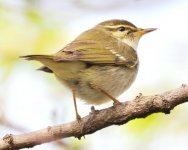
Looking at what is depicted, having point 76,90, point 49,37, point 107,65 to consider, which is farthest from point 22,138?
point 49,37

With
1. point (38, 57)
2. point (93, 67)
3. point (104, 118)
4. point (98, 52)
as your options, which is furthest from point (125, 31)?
point (104, 118)

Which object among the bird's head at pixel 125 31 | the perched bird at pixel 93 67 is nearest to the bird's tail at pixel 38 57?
the perched bird at pixel 93 67

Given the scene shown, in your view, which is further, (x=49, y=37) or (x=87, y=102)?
(x=49, y=37)

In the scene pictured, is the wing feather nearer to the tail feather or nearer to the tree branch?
the tail feather

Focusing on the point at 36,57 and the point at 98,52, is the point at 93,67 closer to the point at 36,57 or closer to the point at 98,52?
the point at 98,52

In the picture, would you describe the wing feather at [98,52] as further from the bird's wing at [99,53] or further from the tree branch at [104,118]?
the tree branch at [104,118]

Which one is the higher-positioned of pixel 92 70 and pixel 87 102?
pixel 92 70

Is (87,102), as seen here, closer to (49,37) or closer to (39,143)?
(39,143)
